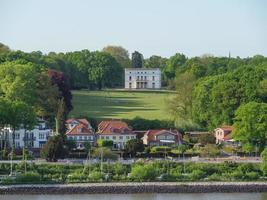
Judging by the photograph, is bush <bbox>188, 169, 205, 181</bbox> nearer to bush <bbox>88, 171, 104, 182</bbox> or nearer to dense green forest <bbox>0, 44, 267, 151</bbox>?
bush <bbox>88, 171, 104, 182</bbox>

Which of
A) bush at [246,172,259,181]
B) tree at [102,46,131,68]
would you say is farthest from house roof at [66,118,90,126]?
tree at [102,46,131,68]

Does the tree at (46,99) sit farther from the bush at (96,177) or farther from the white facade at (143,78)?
the white facade at (143,78)

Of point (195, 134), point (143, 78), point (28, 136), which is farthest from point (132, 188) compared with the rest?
point (143, 78)

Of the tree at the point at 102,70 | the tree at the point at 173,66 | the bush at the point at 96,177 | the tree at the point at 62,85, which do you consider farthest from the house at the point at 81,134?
the tree at the point at 173,66

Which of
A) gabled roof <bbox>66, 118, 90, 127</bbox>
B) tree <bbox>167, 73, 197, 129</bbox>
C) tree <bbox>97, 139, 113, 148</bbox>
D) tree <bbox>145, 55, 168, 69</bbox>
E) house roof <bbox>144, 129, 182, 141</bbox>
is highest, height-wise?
tree <bbox>145, 55, 168, 69</bbox>

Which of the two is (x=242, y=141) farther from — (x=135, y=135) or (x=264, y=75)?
(x=264, y=75)

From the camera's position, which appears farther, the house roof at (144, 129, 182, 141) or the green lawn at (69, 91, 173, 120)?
the green lawn at (69, 91, 173, 120)
